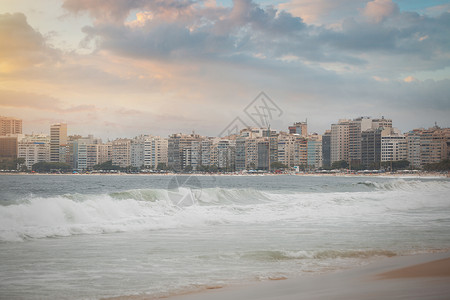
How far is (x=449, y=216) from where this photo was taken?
1856 centimetres

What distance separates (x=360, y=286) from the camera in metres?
6.97

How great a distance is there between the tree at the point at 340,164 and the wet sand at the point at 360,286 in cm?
17595

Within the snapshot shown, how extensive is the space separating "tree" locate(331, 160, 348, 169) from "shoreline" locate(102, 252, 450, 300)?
17595 cm

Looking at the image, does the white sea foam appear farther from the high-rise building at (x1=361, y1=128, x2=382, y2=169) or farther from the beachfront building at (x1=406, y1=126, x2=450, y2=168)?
the high-rise building at (x1=361, y1=128, x2=382, y2=169)

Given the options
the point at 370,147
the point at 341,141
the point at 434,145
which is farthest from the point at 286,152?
the point at 434,145

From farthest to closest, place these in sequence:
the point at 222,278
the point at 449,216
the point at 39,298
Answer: the point at 449,216
the point at 222,278
the point at 39,298

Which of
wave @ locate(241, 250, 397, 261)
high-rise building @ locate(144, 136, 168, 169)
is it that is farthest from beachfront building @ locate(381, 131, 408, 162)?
wave @ locate(241, 250, 397, 261)

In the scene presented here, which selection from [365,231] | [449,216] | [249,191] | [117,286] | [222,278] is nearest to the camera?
[117,286]

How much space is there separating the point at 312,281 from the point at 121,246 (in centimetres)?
497

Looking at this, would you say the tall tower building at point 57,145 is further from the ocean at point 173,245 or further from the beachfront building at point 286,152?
the ocean at point 173,245

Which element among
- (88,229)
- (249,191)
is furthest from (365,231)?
(249,191)

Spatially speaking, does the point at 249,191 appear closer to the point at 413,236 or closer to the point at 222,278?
the point at 413,236

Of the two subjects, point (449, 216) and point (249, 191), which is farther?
point (249, 191)

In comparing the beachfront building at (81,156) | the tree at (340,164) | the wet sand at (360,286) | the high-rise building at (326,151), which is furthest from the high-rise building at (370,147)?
the wet sand at (360,286)
